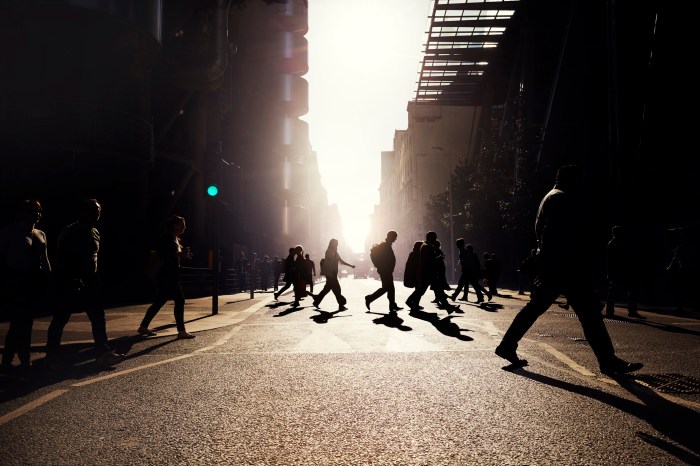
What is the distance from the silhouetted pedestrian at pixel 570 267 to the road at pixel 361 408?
323mm

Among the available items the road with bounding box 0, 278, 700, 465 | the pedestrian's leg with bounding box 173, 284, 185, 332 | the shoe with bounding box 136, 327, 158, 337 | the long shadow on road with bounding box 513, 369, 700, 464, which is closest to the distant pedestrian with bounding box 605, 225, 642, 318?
the road with bounding box 0, 278, 700, 465

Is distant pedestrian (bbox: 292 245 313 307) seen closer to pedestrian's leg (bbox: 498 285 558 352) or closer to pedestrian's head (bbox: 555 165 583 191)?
pedestrian's leg (bbox: 498 285 558 352)

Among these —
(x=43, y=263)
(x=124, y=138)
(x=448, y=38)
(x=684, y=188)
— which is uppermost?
(x=448, y=38)

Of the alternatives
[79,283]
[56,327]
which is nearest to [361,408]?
[79,283]

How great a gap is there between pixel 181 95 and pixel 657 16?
19.8 m

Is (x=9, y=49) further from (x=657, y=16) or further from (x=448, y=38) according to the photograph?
(x=448, y=38)

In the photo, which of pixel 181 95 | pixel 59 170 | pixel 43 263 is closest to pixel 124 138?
pixel 59 170

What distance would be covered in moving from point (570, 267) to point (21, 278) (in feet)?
17.3

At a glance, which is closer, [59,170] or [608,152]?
[59,170]

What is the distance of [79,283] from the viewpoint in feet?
21.5

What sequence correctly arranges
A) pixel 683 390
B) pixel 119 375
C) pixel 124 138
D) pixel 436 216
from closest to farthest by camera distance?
pixel 683 390
pixel 119 375
pixel 124 138
pixel 436 216

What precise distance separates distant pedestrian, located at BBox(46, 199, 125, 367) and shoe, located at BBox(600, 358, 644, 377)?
505 centimetres

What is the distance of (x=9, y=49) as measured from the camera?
20.3 meters

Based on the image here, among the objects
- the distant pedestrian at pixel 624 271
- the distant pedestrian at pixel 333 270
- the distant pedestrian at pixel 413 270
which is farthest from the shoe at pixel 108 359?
the distant pedestrian at pixel 624 271
